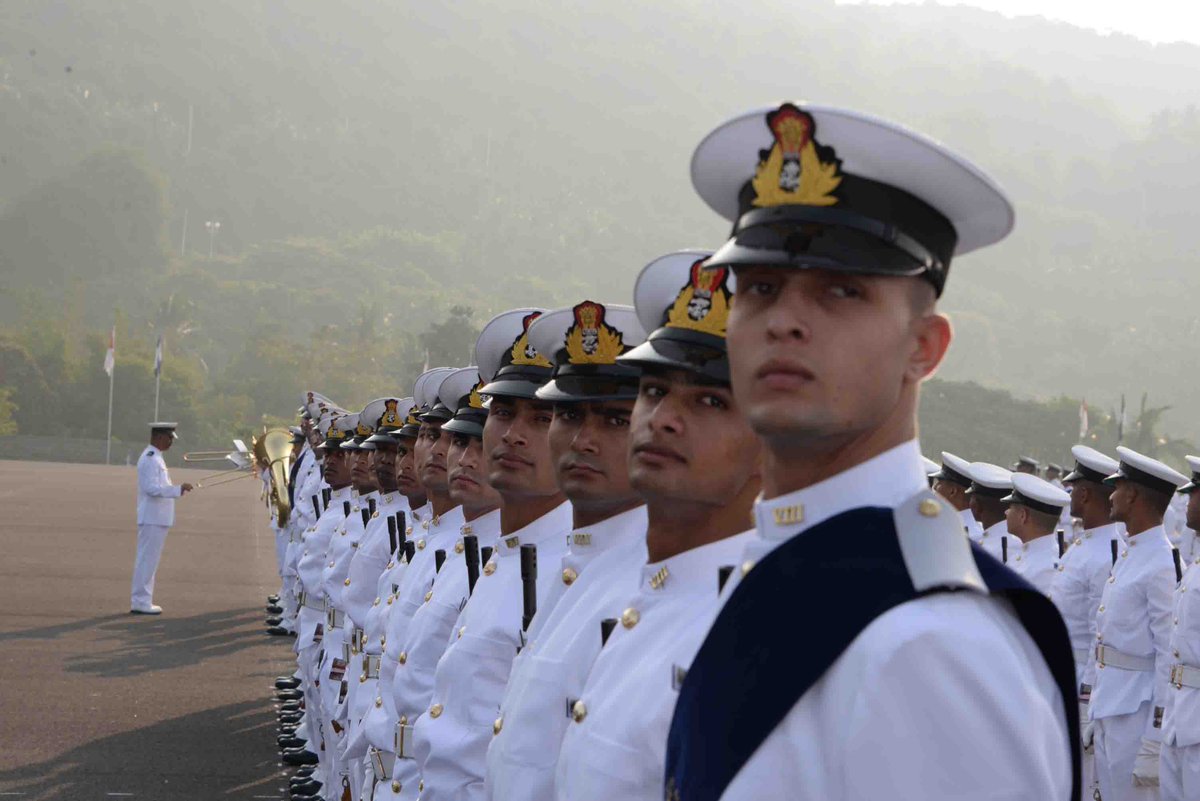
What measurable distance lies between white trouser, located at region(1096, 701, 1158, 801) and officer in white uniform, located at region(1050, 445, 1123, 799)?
0.67 meters

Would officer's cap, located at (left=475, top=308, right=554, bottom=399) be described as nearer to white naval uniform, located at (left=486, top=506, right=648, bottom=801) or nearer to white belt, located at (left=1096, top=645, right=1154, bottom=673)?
white naval uniform, located at (left=486, top=506, right=648, bottom=801)

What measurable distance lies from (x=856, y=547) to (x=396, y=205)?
168 m

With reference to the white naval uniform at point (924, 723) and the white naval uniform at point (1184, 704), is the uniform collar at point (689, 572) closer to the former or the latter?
the white naval uniform at point (924, 723)

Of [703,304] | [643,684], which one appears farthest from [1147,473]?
[643,684]

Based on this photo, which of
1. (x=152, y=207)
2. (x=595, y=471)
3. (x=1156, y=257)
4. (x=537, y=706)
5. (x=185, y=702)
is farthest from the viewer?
(x=1156, y=257)

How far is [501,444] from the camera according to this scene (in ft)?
16.3

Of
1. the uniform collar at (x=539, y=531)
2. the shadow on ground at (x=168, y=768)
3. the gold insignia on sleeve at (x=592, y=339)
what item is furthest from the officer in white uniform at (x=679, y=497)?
the shadow on ground at (x=168, y=768)

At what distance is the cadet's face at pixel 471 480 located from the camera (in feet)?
19.6

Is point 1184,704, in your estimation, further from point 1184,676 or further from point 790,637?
point 790,637

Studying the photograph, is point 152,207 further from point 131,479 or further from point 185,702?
point 185,702

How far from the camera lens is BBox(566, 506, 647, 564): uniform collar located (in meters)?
3.97

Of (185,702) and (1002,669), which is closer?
(1002,669)

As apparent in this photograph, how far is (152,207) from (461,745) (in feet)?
453

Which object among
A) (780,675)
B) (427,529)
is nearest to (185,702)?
(427,529)
